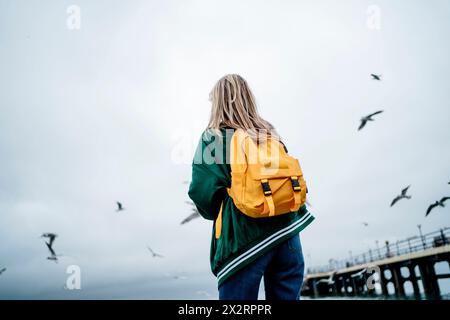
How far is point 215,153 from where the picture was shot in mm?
1903

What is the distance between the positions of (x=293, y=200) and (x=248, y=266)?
1.25 feet

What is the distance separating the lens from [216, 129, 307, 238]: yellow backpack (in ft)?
5.51

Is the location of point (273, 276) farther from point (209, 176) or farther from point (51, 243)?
point (51, 243)

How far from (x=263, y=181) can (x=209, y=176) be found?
0.31 meters

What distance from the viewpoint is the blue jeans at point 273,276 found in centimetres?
172

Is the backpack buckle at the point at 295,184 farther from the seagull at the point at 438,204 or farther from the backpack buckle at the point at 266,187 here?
the seagull at the point at 438,204

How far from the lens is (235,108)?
6.95 feet

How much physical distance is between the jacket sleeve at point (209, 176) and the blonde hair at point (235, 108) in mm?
122

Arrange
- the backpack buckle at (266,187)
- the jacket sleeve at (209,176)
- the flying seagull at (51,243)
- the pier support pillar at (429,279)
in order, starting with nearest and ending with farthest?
the backpack buckle at (266,187) < the jacket sleeve at (209,176) < the flying seagull at (51,243) < the pier support pillar at (429,279)

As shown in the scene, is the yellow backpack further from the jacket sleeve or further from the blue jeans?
the blue jeans

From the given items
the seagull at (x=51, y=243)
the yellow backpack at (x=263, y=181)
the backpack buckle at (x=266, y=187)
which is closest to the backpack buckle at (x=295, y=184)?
the yellow backpack at (x=263, y=181)

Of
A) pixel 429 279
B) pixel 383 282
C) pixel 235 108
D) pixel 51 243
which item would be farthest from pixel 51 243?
pixel 383 282
